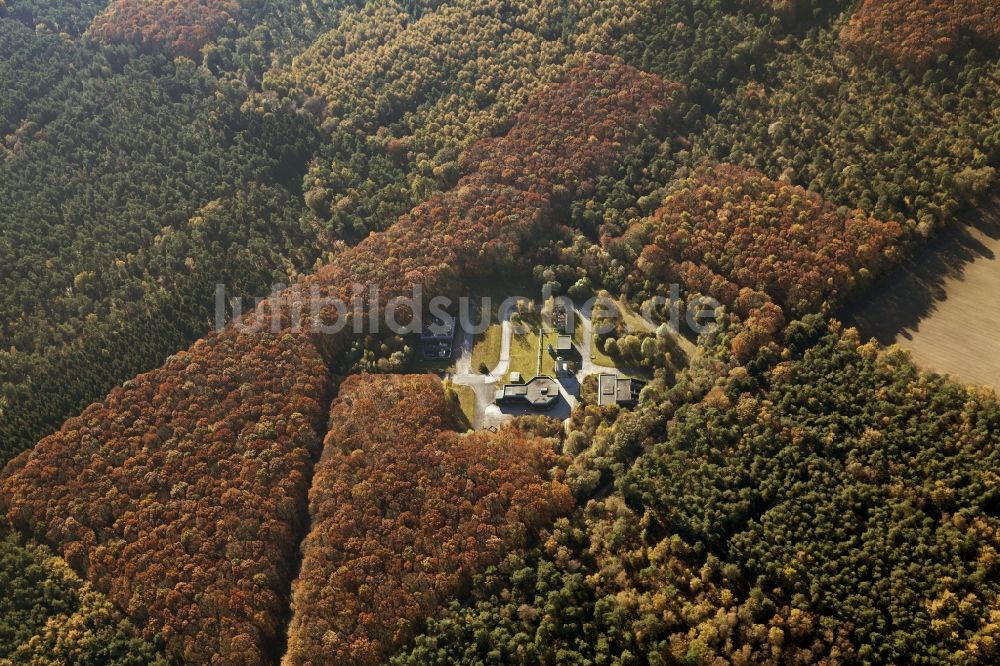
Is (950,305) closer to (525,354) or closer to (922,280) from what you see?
(922,280)

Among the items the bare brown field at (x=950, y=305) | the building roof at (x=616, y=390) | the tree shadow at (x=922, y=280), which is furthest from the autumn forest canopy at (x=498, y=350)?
the building roof at (x=616, y=390)

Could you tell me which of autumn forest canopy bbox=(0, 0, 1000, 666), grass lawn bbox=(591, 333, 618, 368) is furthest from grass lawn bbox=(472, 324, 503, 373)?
grass lawn bbox=(591, 333, 618, 368)

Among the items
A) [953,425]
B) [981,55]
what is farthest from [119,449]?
[981,55]

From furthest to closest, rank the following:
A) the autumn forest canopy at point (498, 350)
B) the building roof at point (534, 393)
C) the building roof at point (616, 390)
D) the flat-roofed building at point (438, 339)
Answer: the flat-roofed building at point (438, 339) → the building roof at point (534, 393) → the building roof at point (616, 390) → the autumn forest canopy at point (498, 350)

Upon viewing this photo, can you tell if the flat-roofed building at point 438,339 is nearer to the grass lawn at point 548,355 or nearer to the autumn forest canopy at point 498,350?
the autumn forest canopy at point 498,350

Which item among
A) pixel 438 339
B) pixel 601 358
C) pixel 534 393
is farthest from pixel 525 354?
pixel 438 339

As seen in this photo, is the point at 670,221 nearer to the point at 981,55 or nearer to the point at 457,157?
the point at 457,157

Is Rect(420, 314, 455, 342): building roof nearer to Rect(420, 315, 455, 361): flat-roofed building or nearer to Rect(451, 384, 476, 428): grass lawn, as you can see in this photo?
Rect(420, 315, 455, 361): flat-roofed building
